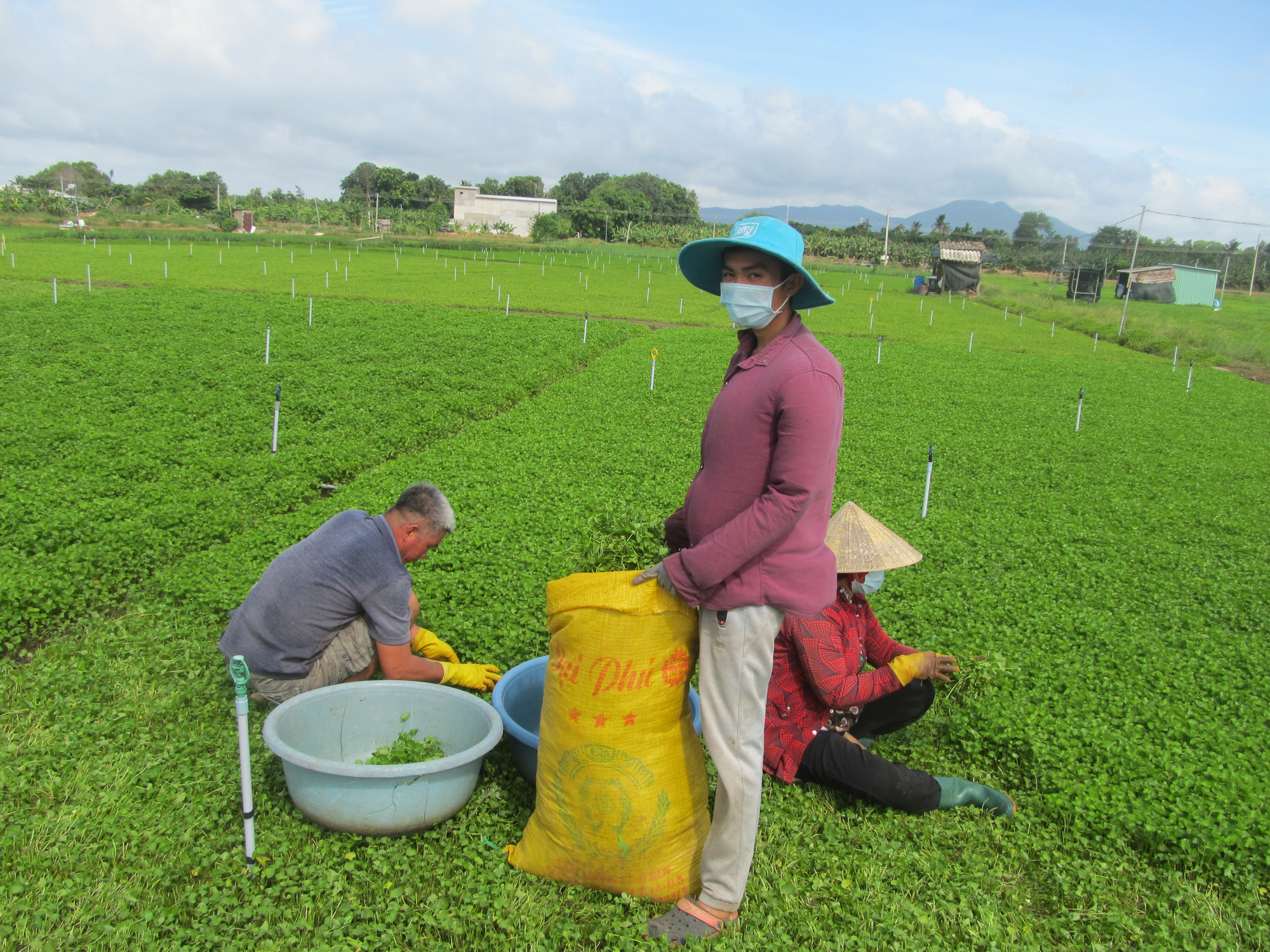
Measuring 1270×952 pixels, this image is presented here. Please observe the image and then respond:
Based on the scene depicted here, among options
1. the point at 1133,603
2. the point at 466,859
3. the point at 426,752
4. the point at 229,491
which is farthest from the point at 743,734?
the point at 229,491

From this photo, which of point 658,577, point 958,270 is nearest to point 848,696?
point 658,577

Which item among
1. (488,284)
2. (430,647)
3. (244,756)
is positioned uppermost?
(488,284)

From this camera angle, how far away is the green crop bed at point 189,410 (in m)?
6.97

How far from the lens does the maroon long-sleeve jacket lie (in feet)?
9.46

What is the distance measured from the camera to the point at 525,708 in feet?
15.6

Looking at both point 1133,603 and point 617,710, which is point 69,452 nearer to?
point 617,710

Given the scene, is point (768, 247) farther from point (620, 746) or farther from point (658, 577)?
point (620, 746)

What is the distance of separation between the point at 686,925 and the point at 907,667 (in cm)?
170

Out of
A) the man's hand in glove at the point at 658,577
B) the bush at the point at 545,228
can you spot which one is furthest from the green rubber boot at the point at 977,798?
the bush at the point at 545,228

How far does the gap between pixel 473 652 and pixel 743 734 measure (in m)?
2.82

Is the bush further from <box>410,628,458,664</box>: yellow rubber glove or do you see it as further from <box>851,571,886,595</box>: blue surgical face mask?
<box>851,571,886,595</box>: blue surgical face mask

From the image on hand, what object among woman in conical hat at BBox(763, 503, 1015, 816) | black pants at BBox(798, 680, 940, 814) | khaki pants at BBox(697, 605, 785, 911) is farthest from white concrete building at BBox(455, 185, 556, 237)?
khaki pants at BBox(697, 605, 785, 911)

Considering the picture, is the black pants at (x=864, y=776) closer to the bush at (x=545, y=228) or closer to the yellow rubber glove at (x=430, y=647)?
the yellow rubber glove at (x=430, y=647)

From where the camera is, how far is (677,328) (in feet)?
94.0
